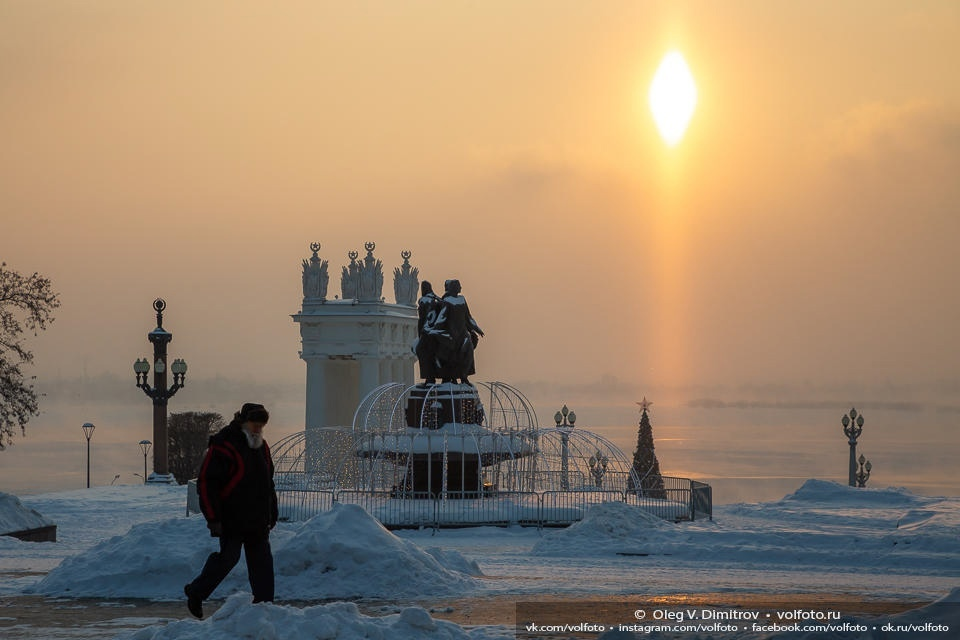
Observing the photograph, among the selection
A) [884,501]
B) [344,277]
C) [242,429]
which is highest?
[344,277]

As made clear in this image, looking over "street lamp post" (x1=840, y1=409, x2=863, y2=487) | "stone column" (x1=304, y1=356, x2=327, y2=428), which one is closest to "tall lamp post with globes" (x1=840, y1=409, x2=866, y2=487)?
"street lamp post" (x1=840, y1=409, x2=863, y2=487)

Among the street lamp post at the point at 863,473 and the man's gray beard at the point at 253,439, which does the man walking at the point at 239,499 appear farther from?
the street lamp post at the point at 863,473

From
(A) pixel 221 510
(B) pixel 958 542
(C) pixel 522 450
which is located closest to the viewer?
(A) pixel 221 510

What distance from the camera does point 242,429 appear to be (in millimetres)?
12578

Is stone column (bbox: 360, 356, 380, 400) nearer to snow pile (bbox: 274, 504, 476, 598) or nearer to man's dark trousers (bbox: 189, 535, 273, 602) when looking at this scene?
snow pile (bbox: 274, 504, 476, 598)

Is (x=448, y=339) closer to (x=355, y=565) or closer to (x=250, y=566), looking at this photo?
(x=355, y=565)

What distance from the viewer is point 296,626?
37.9 ft

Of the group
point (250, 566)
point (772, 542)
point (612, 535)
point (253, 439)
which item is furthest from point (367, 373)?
point (253, 439)

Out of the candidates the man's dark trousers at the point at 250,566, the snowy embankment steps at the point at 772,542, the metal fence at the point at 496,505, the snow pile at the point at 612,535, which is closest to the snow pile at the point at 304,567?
the man's dark trousers at the point at 250,566

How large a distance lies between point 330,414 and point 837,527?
1503 inches

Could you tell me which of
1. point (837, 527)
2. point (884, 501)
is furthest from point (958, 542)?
point (884, 501)

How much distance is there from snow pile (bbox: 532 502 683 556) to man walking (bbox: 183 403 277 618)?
10.4 m

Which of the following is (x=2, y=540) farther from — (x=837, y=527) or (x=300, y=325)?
(x=300, y=325)

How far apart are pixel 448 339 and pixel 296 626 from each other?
24493 mm
